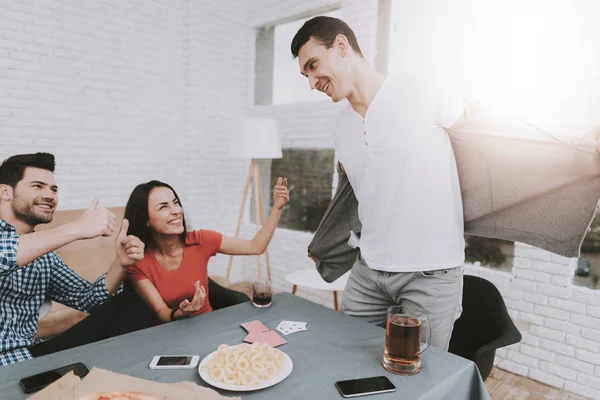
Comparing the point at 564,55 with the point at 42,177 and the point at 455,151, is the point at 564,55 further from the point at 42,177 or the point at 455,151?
the point at 42,177

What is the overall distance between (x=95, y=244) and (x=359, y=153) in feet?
7.16

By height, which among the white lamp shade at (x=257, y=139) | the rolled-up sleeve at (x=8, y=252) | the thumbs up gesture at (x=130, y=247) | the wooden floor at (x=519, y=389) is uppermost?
the white lamp shade at (x=257, y=139)

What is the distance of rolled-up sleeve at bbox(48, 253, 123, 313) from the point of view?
1689 mm

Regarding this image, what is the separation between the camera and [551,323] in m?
2.46

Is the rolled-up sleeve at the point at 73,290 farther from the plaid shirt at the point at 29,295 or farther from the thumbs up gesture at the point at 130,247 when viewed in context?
the thumbs up gesture at the point at 130,247

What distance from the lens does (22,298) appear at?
5.18 feet

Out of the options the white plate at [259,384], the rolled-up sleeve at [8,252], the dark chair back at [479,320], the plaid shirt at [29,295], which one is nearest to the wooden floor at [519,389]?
the dark chair back at [479,320]

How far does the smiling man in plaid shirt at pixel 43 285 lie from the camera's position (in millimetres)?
1506

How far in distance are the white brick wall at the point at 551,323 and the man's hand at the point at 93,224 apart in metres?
2.29

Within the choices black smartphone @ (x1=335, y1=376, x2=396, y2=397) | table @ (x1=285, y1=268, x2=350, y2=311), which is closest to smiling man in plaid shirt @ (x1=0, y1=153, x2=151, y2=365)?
black smartphone @ (x1=335, y1=376, x2=396, y2=397)

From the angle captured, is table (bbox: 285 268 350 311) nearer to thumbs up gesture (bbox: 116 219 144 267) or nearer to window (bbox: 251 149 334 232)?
window (bbox: 251 149 334 232)

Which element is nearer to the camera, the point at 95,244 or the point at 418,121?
the point at 418,121

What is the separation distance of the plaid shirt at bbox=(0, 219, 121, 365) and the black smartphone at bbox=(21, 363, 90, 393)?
0.49 meters

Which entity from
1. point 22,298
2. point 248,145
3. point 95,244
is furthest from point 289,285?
point 22,298
